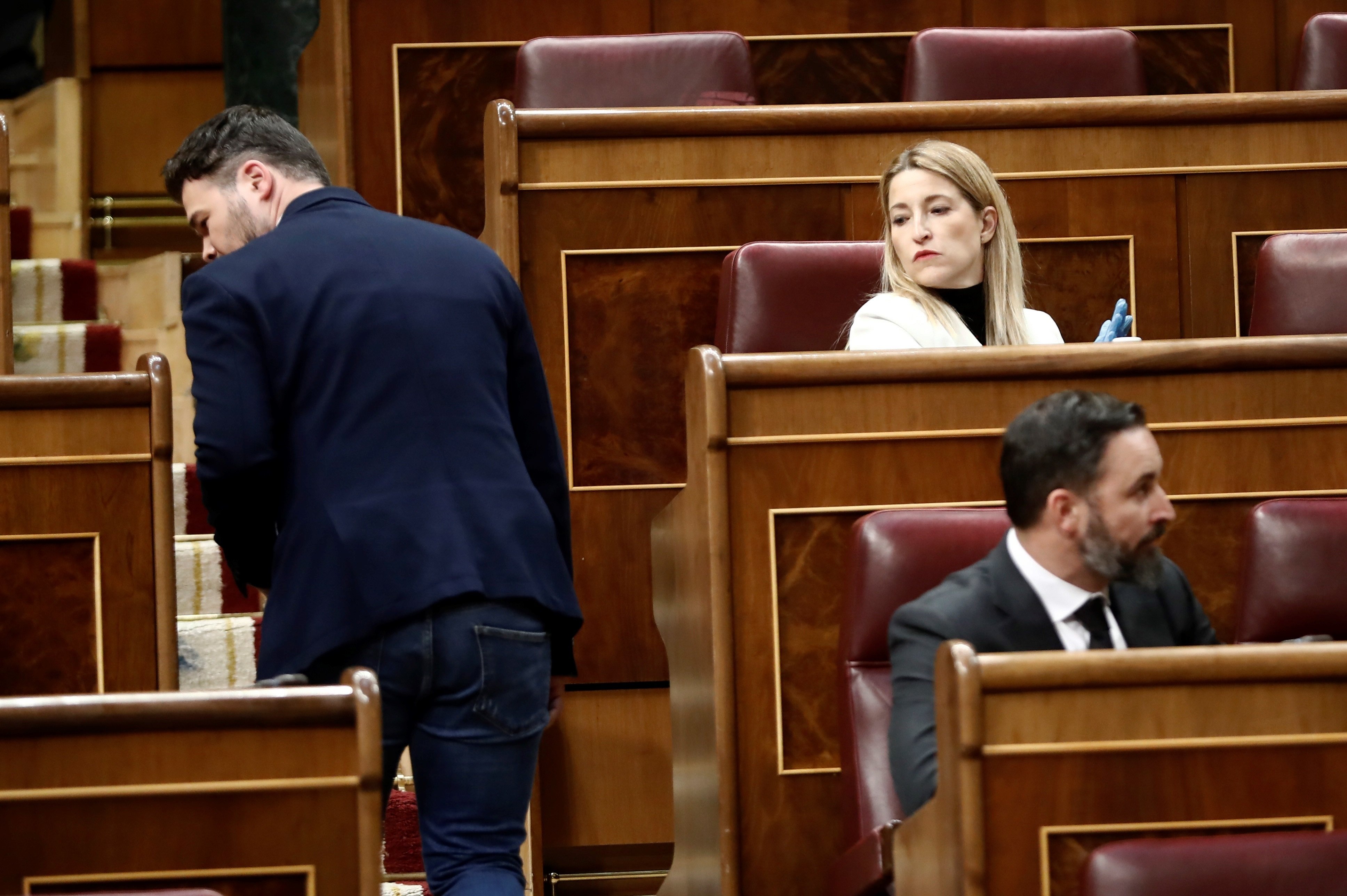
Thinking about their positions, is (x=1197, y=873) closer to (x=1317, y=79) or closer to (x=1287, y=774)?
(x=1287, y=774)

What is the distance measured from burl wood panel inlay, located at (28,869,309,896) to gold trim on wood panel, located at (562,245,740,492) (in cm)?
44

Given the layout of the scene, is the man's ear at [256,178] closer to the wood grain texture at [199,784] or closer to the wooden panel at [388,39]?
the wood grain texture at [199,784]

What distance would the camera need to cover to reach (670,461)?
3.13 ft

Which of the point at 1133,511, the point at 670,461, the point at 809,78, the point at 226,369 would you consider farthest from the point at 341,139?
the point at 1133,511

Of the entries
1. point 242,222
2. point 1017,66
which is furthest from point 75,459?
point 1017,66

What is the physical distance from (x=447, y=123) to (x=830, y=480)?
0.73m

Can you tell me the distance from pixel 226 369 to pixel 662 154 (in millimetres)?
458

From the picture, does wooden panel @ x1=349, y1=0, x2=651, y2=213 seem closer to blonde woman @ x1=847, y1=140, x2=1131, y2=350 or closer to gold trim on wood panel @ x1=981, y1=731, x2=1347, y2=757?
blonde woman @ x1=847, y1=140, x2=1131, y2=350

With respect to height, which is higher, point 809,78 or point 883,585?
point 809,78

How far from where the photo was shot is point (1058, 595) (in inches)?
23.7

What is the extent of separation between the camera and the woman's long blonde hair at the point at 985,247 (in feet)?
2.93

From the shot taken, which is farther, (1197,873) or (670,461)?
(670,461)

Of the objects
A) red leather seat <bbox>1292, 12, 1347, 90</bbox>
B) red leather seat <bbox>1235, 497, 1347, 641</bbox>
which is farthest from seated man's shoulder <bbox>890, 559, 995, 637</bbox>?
red leather seat <bbox>1292, 12, 1347, 90</bbox>

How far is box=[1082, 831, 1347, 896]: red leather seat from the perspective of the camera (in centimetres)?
47
